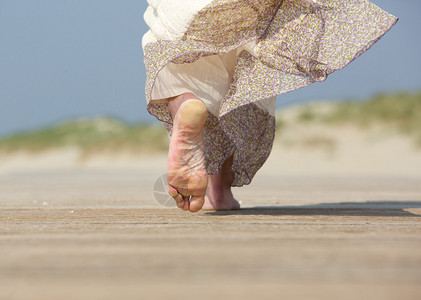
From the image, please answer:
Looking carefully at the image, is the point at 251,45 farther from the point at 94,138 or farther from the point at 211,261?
the point at 94,138

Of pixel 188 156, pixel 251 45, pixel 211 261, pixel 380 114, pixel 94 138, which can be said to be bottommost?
pixel 211 261

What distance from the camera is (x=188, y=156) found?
4.91 ft

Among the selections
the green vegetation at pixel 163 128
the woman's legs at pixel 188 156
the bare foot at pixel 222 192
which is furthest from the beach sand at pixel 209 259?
the green vegetation at pixel 163 128

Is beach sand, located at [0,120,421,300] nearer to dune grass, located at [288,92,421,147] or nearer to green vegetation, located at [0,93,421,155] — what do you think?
green vegetation, located at [0,93,421,155]

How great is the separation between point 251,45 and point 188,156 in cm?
39

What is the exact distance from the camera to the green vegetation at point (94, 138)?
480 inches

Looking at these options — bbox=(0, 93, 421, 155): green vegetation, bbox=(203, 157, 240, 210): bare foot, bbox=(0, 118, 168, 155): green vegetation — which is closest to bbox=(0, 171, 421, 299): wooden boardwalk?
bbox=(203, 157, 240, 210): bare foot

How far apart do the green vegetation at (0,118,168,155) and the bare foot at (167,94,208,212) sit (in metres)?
10.1

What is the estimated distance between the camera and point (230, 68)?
1.68m

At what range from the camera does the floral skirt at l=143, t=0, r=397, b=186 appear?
156 cm

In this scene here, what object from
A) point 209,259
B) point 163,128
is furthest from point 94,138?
point 209,259

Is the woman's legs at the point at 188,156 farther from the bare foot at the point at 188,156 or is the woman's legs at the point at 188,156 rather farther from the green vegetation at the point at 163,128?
the green vegetation at the point at 163,128

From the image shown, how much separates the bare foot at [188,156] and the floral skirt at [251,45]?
12 centimetres

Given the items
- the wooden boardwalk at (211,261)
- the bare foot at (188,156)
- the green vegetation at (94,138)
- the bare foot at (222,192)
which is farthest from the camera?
the green vegetation at (94,138)
